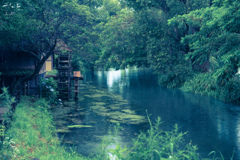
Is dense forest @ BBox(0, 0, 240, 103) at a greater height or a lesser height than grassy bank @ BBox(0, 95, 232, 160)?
greater

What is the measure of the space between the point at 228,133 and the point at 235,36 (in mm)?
6596

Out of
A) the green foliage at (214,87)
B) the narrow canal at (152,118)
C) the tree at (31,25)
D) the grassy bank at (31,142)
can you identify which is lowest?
the narrow canal at (152,118)

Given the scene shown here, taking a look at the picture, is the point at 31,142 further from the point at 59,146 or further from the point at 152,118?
the point at 152,118

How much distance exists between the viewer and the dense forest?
13.9 metres

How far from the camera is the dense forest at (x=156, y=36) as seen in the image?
13.9 m

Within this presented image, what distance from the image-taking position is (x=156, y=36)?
2794 centimetres

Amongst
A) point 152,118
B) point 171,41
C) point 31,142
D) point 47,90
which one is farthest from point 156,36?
point 31,142

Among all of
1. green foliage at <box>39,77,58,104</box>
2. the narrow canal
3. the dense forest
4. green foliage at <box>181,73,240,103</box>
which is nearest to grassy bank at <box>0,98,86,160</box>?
the narrow canal

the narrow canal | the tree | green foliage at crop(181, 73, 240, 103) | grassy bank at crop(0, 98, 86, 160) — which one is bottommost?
the narrow canal

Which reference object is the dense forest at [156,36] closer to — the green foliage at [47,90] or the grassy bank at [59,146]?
the green foliage at [47,90]

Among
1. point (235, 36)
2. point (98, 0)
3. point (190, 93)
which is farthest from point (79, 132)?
point (98, 0)

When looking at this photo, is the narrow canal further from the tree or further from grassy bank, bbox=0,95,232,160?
the tree

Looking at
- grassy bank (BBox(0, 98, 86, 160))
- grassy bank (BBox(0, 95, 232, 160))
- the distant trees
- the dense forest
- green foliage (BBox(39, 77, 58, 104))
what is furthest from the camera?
the distant trees

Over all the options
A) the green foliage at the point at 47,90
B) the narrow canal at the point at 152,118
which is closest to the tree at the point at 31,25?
the green foliage at the point at 47,90
